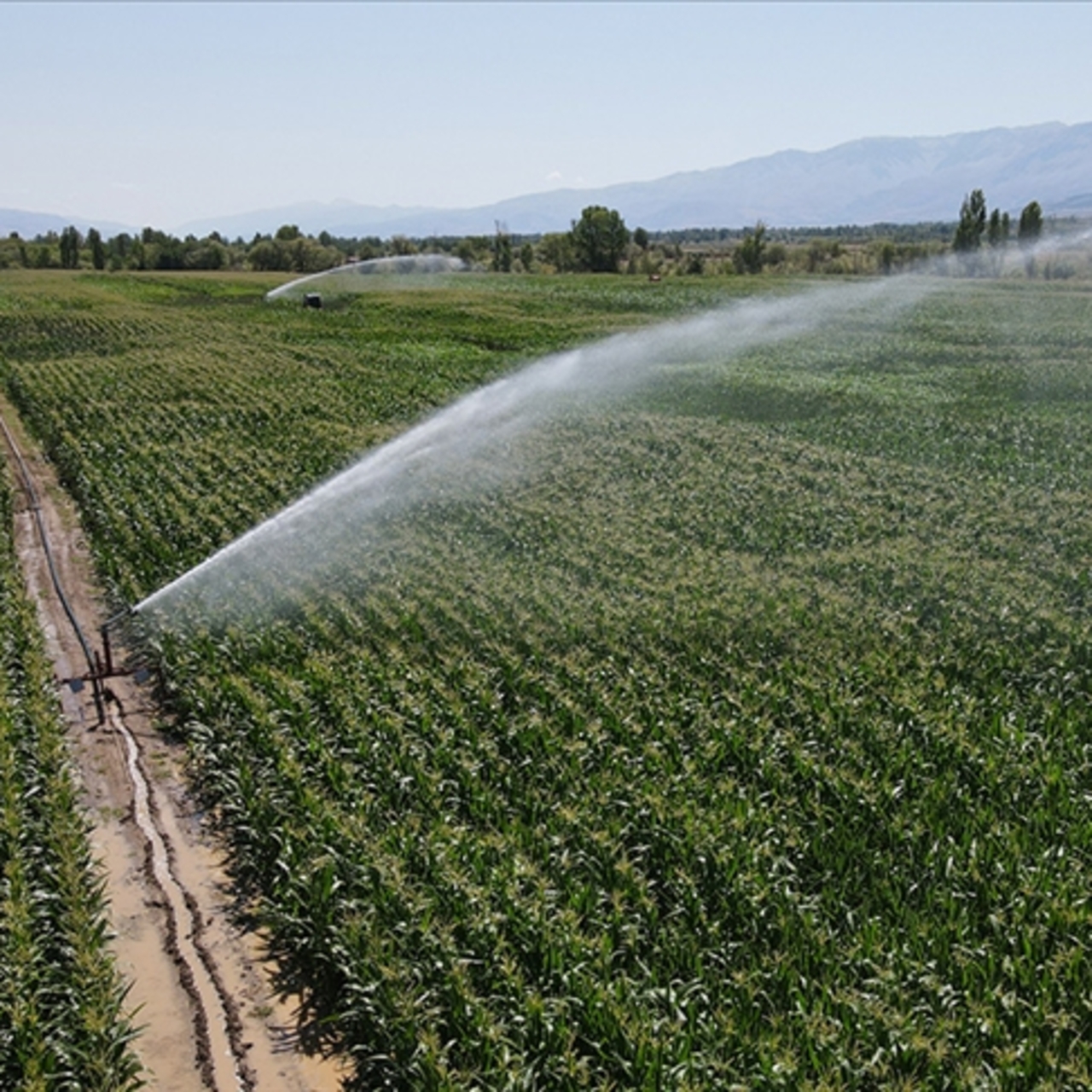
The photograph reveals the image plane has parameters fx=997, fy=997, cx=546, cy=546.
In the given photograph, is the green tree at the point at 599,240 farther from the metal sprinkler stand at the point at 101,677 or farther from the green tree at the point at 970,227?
the metal sprinkler stand at the point at 101,677

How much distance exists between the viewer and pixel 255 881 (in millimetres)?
8453

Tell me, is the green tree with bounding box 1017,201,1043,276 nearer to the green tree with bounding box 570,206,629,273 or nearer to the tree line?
the tree line

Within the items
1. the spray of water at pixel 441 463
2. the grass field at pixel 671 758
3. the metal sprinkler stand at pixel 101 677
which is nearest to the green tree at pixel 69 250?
the spray of water at pixel 441 463

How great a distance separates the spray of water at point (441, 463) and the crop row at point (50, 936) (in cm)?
397

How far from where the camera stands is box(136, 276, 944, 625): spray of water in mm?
14656

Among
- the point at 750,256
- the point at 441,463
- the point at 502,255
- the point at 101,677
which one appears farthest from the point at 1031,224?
the point at 101,677

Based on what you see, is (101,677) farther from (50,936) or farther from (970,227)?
(970,227)

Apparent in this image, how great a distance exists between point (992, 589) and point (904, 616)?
1.76 meters

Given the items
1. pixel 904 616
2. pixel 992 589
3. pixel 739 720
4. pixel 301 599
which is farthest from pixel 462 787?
pixel 992 589

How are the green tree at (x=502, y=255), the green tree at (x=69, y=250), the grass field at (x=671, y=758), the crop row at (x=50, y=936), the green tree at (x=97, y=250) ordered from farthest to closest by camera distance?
1. the green tree at (x=69, y=250)
2. the green tree at (x=97, y=250)
3. the green tree at (x=502, y=255)
4. the grass field at (x=671, y=758)
5. the crop row at (x=50, y=936)

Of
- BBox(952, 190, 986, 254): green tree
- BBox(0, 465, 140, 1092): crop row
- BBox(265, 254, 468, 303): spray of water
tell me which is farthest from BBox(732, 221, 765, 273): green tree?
BBox(0, 465, 140, 1092): crop row

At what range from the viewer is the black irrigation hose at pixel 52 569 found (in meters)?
11.3

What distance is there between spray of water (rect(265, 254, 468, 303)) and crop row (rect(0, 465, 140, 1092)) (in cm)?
6143

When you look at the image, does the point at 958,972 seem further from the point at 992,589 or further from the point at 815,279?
the point at 815,279
